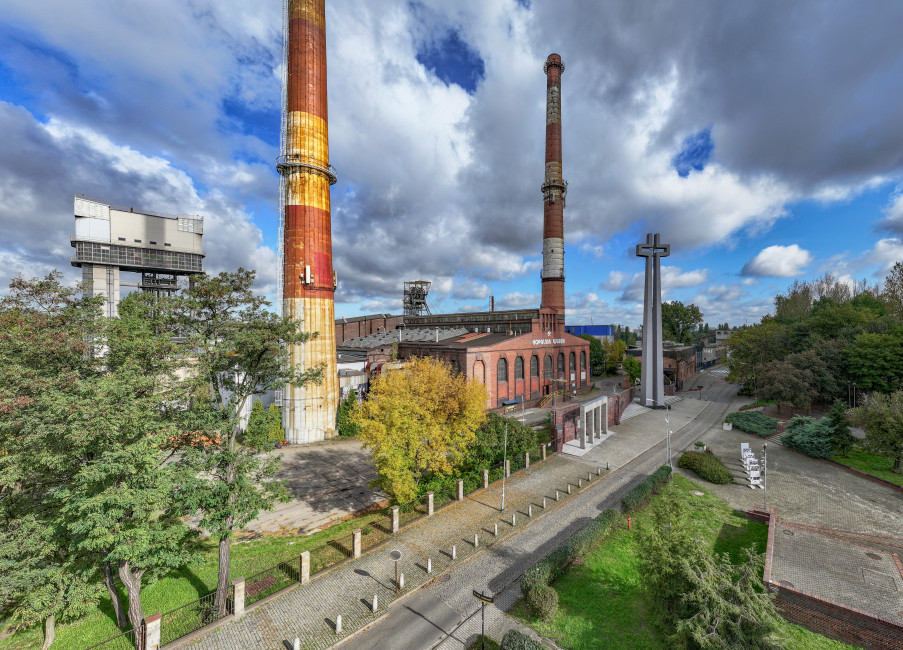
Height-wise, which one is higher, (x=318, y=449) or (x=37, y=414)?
(x=37, y=414)

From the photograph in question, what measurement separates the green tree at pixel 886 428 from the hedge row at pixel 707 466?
404 inches

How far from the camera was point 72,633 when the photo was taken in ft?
46.8

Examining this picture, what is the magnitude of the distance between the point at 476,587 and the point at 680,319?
302 feet

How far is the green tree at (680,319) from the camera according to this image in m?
89.2

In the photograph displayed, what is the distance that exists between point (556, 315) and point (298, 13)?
48326mm

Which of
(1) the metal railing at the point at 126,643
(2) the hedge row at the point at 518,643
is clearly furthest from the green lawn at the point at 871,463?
(1) the metal railing at the point at 126,643

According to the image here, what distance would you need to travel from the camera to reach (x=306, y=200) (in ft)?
119

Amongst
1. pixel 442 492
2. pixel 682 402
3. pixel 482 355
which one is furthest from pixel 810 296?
pixel 442 492

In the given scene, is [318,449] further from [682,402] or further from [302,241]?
[682,402]

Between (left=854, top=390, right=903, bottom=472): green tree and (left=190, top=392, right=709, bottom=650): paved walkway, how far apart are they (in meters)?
17.6

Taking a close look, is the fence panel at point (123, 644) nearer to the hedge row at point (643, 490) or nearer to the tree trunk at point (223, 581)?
the tree trunk at point (223, 581)

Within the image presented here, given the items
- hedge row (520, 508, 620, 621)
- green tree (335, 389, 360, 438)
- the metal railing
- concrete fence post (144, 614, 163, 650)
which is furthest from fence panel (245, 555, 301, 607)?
green tree (335, 389, 360, 438)

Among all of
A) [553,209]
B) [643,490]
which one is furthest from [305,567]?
[553,209]

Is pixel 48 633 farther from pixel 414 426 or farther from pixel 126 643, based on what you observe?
pixel 414 426
